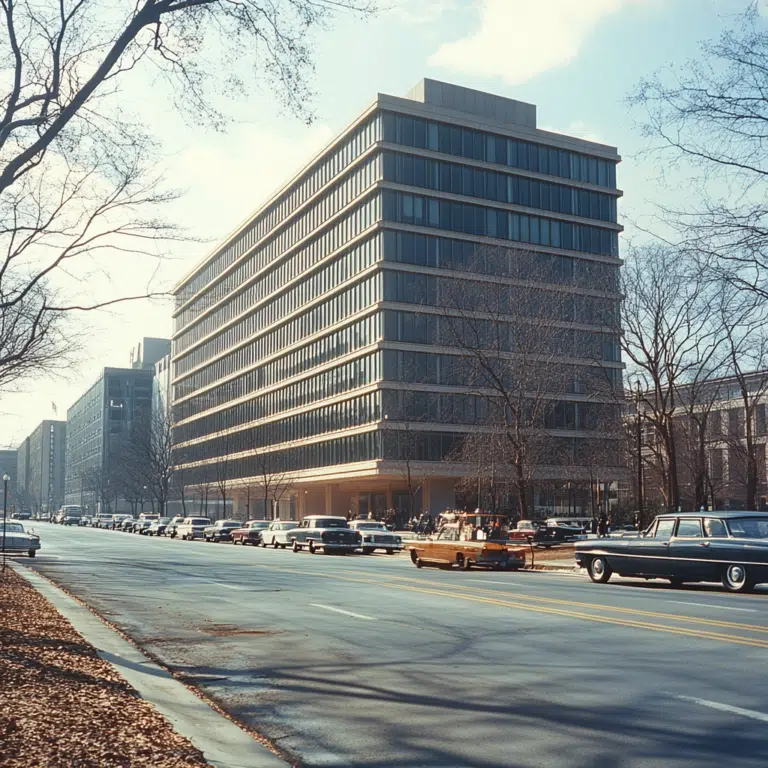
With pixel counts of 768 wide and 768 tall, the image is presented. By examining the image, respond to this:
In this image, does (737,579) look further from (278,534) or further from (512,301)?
(278,534)

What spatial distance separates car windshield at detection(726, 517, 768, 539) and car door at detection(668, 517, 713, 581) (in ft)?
2.12

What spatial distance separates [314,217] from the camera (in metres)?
89.7

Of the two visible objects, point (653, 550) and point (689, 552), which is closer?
point (689, 552)

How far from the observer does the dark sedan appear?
20.3 m

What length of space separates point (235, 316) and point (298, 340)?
69.9ft

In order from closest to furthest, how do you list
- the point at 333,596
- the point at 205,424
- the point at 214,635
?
1. the point at 214,635
2. the point at 333,596
3. the point at 205,424

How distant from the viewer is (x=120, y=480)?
144 m

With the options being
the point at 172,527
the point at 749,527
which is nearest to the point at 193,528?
the point at 172,527

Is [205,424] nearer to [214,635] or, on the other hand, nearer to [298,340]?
[298,340]

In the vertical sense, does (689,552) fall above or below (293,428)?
below

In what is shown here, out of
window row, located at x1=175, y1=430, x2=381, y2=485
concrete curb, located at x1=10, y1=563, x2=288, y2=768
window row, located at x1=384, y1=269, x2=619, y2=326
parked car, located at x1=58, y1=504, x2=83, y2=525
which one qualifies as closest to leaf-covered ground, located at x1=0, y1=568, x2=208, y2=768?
concrete curb, located at x1=10, y1=563, x2=288, y2=768

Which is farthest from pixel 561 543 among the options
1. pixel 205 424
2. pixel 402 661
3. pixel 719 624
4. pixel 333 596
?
pixel 205 424

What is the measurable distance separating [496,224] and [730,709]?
253 ft

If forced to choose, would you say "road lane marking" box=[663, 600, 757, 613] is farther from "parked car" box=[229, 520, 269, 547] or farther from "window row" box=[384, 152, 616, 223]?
"window row" box=[384, 152, 616, 223]
